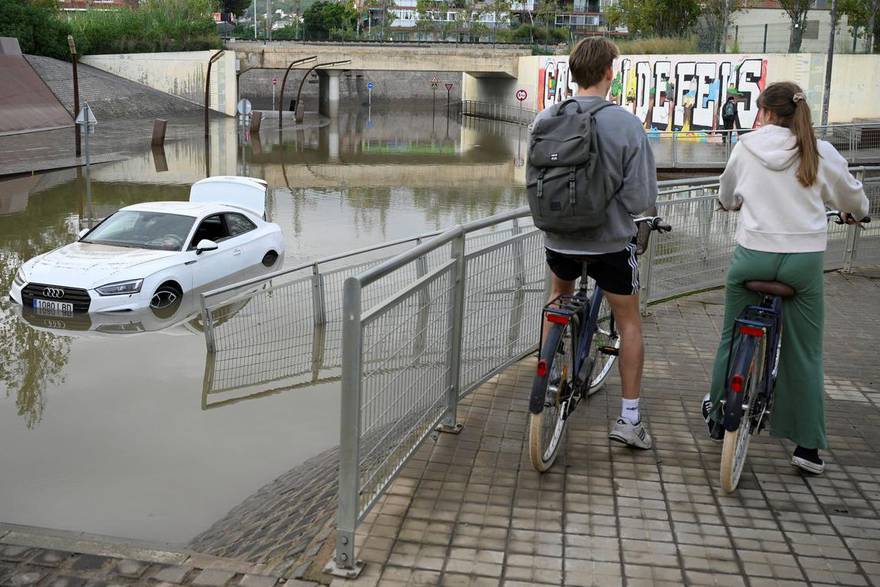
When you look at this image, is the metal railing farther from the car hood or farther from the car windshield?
the car windshield

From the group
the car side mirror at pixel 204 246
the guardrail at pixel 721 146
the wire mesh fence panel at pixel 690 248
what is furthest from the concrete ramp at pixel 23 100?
the wire mesh fence panel at pixel 690 248

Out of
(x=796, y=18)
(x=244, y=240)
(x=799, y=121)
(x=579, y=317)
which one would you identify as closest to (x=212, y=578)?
(x=579, y=317)

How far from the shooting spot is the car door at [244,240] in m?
14.6

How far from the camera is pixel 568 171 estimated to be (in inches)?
181

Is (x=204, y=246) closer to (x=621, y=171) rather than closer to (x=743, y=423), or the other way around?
(x=621, y=171)

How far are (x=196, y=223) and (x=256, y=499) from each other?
7.81 m

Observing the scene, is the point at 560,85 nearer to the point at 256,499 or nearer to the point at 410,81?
the point at 410,81

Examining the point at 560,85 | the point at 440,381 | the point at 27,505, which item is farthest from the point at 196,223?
the point at 560,85

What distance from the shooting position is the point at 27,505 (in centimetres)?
658

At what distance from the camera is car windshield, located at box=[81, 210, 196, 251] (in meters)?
13.6

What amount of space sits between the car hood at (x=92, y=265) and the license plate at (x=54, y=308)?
0.79ft

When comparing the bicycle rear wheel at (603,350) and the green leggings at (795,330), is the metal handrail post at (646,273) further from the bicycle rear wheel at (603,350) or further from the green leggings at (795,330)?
the green leggings at (795,330)

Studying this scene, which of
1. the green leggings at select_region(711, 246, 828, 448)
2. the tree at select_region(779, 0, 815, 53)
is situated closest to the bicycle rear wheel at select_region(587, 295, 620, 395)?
the green leggings at select_region(711, 246, 828, 448)

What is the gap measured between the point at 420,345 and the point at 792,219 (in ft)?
6.07
